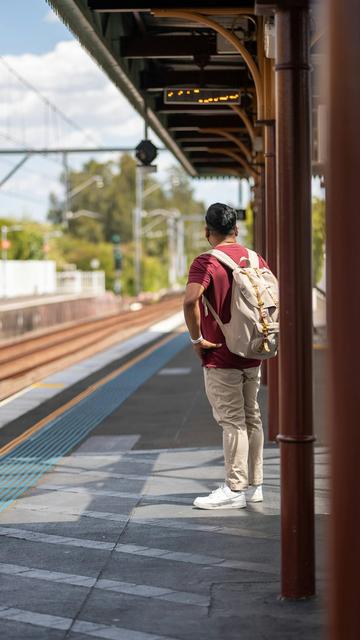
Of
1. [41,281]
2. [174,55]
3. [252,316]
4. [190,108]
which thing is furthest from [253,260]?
[41,281]

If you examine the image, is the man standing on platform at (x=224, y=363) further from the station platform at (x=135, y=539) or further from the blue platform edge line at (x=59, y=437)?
the blue platform edge line at (x=59, y=437)

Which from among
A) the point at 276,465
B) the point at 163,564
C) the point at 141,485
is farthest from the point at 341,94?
the point at 276,465

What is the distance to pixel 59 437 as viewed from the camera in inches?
452

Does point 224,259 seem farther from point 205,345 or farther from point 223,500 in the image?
point 223,500

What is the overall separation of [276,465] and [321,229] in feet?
7.62

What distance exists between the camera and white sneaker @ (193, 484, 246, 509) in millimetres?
7645

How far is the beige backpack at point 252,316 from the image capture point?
735 cm

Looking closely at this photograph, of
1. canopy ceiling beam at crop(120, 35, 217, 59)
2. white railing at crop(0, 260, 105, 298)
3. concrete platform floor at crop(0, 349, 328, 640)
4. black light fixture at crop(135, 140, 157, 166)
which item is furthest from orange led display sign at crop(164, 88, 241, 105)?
white railing at crop(0, 260, 105, 298)

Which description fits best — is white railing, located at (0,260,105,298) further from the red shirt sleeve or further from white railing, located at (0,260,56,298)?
the red shirt sleeve

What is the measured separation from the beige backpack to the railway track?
1002 centimetres

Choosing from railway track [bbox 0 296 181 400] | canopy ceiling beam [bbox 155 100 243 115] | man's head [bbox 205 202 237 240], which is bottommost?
railway track [bbox 0 296 181 400]

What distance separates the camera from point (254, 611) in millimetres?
5332

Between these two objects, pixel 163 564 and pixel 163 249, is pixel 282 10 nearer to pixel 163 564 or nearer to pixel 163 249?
pixel 163 564

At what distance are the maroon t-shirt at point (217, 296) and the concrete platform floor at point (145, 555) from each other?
2.88 ft
